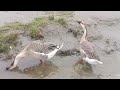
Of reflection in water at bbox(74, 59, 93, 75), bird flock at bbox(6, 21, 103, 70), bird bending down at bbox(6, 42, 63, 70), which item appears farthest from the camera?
bird bending down at bbox(6, 42, 63, 70)

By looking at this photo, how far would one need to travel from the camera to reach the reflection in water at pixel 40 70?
12.3 metres

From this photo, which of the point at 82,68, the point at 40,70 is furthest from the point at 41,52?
the point at 82,68

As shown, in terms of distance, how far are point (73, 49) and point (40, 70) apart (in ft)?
5.67

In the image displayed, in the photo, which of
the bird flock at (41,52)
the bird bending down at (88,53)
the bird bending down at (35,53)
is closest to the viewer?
the bird bending down at (88,53)

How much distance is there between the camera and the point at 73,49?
1368 cm

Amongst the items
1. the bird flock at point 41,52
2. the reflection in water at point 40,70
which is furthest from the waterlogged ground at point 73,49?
the bird flock at point 41,52

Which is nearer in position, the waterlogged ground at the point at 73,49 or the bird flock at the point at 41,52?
the waterlogged ground at the point at 73,49

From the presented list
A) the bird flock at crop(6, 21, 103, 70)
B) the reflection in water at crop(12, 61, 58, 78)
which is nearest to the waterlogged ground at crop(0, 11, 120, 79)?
the reflection in water at crop(12, 61, 58, 78)

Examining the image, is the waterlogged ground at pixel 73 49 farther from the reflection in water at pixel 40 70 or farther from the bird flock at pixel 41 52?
the bird flock at pixel 41 52

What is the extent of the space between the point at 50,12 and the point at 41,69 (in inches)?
194

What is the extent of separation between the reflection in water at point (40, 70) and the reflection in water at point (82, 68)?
724 millimetres

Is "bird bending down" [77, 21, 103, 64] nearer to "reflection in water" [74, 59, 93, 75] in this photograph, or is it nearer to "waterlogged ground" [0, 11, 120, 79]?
"reflection in water" [74, 59, 93, 75]

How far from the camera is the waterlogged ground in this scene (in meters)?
12.3

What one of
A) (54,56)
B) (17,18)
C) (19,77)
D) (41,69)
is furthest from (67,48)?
(17,18)
